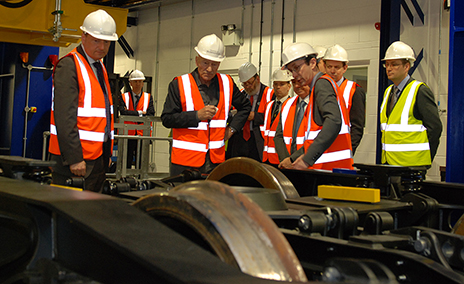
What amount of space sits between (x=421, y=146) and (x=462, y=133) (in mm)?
1672

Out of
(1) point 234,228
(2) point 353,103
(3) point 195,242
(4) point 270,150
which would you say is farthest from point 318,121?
(1) point 234,228

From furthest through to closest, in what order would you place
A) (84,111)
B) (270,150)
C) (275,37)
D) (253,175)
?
(275,37) < (270,150) < (84,111) < (253,175)

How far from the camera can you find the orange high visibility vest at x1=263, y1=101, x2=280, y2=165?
6367 millimetres

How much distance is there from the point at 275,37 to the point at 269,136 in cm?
454

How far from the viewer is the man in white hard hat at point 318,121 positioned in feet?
11.8

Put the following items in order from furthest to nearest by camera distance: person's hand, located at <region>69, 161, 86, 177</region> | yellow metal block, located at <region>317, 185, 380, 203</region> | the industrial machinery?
1. person's hand, located at <region>69, 161, 86, 177</region>
2. yellow metal block, located at <region>317, 185, 380, 203</region>
3. the industrial machinery

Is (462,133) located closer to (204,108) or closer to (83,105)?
(204,108)

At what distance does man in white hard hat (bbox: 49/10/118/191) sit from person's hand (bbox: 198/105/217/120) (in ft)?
2.56

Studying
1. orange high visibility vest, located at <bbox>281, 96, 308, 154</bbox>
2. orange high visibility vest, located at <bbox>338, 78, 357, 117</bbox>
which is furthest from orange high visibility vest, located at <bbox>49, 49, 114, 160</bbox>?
orange high visibility vest, located at <bbox>338, 78, 357, 117</bbox>

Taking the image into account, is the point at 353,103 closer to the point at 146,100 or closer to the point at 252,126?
the point at 252,126

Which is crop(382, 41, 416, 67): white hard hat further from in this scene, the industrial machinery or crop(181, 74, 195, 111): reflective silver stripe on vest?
the industrial machinery

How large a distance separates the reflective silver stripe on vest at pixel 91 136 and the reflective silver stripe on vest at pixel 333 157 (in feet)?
5.49

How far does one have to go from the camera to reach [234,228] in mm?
1042

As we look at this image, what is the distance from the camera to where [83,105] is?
3.67 m
